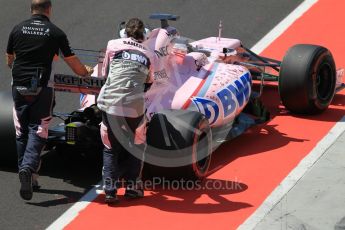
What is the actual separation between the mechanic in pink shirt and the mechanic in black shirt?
482 millimetres

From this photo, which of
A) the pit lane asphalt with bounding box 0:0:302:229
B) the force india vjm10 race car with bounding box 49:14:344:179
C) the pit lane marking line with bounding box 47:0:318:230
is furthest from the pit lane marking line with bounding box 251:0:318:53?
the force india vjm10 race car with bounding box 49:14:344:179

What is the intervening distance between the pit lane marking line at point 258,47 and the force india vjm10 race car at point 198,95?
528mm

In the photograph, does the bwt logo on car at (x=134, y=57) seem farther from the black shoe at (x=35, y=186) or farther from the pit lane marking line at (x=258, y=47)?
the black shoe at (x=35, y=186)

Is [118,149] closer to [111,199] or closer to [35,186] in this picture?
[111,199]

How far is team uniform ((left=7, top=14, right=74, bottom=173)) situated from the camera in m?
7.91

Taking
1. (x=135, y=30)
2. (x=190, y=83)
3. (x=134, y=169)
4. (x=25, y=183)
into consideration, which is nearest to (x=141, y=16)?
(x=190, y=83)

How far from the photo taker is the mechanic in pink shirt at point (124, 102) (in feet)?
25.5

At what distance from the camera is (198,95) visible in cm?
902

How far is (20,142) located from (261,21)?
266 inches

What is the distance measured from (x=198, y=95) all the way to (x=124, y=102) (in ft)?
4.79

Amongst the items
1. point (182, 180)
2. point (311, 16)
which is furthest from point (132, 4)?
point (182, 180)

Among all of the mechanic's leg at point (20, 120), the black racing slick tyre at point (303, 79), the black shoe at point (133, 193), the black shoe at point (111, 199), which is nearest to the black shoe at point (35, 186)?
Result: the mechanic's leg at point (20, 120)

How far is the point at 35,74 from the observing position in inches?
312

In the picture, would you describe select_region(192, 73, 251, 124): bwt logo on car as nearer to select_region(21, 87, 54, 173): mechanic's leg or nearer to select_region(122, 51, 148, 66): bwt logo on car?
select_region(122, 51, 148, 66): bwt logo on car
